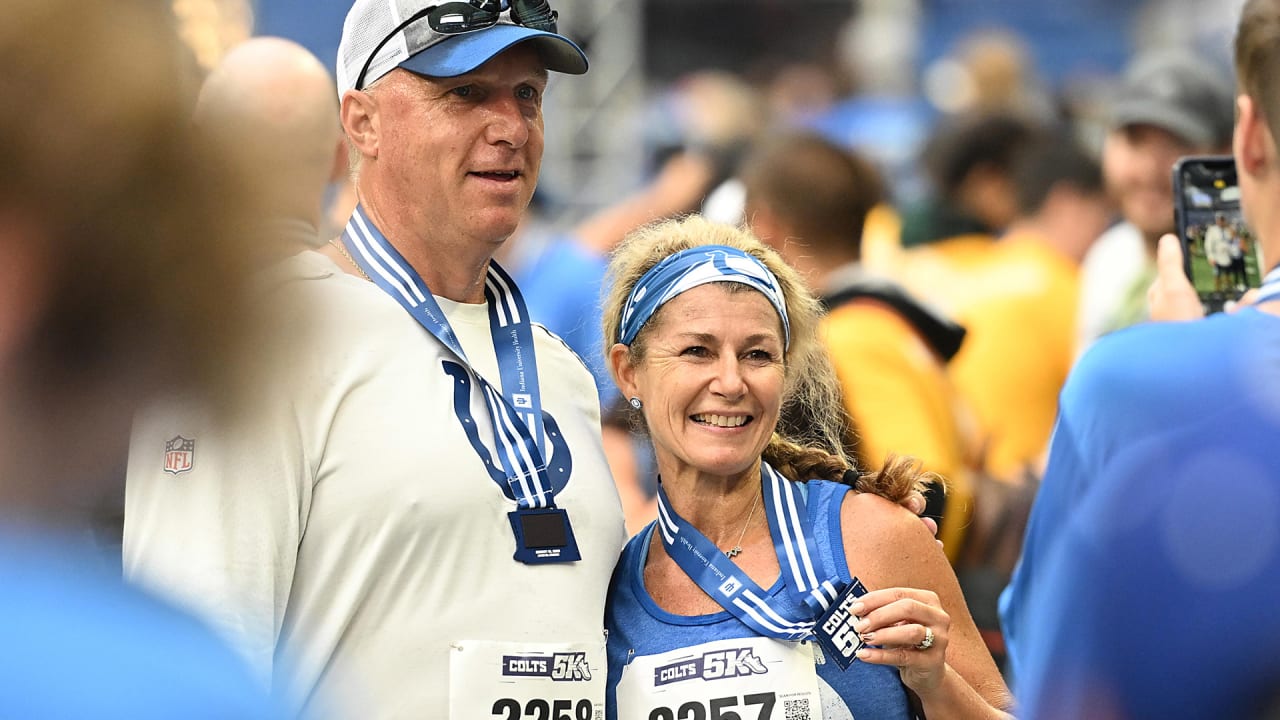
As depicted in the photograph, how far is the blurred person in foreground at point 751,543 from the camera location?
112 inches

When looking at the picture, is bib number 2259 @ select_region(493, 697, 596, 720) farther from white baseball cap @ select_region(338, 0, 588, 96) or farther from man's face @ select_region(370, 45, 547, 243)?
white baseball cap @ select_region(338, 0, 588, 96)

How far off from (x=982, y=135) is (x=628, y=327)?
222 inches

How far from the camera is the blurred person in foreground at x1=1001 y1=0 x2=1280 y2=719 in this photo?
1520 millimetres

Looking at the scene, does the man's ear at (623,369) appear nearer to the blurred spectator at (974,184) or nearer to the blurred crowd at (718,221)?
the blurred crowd at (718,221)

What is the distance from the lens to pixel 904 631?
2.77 metres

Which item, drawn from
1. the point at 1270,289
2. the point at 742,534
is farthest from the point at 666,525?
the point at 1270,289

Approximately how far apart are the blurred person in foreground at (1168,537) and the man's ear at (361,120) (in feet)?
5.71

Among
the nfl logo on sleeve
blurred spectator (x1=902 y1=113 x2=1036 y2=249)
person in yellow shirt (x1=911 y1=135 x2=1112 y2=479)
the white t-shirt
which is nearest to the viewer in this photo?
the nfl logo on sleeve

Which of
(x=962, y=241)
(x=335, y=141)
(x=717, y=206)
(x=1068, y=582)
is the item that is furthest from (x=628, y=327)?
(x=962, y=241)

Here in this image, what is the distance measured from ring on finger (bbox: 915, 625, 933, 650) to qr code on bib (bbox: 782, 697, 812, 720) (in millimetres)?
231

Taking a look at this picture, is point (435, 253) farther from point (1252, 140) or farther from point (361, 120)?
point (1252, 140)

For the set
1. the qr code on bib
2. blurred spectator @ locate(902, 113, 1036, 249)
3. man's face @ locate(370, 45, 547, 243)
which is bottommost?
the qr code on bib

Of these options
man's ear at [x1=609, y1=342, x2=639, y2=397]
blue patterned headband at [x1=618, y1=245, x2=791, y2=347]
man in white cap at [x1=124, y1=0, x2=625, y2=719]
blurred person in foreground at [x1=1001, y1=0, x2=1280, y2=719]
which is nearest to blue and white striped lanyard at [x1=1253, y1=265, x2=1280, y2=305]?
blurred person in foreground at [x1=1001, y1=0, x2=1280, y2=719]

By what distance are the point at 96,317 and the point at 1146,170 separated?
17.6 feet
